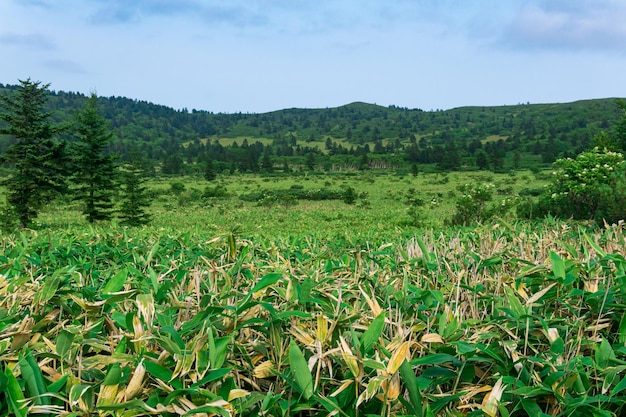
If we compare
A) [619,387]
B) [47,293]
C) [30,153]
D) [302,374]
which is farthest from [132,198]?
[619,387]

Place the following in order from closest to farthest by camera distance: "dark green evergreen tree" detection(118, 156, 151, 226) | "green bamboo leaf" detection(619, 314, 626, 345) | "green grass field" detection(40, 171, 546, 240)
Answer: "green bamboo leaf" detection(619, 314, 626, 345), "green grass field" detection(40, 171, 546, 240), "dark green evergreen tree" detection(118, 156, 151, 226)

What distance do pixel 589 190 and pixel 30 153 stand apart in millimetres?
23575

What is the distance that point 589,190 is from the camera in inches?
396

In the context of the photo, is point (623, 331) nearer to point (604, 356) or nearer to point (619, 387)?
point (604, 356)

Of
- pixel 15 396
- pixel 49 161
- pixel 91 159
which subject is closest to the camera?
pixel 15 396

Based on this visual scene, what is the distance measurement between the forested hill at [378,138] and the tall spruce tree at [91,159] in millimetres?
56247

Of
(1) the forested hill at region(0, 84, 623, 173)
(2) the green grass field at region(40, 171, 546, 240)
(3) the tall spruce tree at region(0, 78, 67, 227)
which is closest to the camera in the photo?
(2) the green grass field at region(40, 171, 546, 240)

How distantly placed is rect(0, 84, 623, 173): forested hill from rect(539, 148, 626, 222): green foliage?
6187 centimetres

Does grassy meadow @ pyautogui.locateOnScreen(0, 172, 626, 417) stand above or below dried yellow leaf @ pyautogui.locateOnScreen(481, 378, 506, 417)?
above

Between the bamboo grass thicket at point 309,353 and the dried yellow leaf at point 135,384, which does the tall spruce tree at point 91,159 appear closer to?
the bamboo grass thicket at point 309,353

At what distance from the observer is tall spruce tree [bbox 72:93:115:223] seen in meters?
24.9

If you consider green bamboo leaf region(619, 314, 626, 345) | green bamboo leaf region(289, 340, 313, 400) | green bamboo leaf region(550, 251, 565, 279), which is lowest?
green bamboo leaf region(619, 314, 626, 345)

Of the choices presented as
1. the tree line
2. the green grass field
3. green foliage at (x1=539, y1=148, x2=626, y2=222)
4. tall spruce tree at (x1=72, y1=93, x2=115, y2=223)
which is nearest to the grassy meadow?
green foliage at (x1=539, y1=148, x2=626, y2=222)

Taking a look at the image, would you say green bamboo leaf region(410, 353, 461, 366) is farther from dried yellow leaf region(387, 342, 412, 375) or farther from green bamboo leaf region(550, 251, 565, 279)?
green bamboo leaf region(550, 251, 565, 279)
